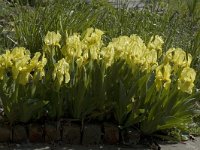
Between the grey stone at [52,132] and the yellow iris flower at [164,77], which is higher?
the yellow iris flower at [164,77]

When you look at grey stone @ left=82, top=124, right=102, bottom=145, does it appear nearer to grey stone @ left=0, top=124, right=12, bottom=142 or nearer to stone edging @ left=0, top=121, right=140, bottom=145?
stone edging @ left=0, top=121, right=140, bottom=145

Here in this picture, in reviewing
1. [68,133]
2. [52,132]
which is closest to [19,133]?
[52,132]

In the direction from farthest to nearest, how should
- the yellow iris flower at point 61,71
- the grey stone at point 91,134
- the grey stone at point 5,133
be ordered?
the grey stone at point 91,134
the grey stone at point 5,133
the yellow iris flower at point 61,71

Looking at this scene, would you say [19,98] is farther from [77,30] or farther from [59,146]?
[77,30]

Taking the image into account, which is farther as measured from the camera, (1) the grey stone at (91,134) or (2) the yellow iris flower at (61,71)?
(1) the grey stone at (91,134)

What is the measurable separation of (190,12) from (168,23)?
1.45 meters

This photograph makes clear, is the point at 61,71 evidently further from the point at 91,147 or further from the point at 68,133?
the point at 91,147

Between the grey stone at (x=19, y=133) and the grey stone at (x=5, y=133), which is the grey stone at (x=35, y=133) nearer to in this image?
the grey stone at (x=19, y=133)

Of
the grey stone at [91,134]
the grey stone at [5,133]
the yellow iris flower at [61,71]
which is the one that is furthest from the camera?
the grey stone at [91,134]

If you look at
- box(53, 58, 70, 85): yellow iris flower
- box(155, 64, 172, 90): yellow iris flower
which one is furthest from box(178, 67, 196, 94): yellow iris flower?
box(53, 58, 70, 85): yellow iris flower

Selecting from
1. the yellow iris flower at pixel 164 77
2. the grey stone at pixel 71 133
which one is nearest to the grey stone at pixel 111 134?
the grey stone at pixel 71 133

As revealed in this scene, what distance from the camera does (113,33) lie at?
206 inches

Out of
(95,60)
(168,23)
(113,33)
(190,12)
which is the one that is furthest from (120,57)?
(190,12)

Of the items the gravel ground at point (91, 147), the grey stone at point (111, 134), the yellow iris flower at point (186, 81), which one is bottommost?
the gravel ground at point (91, 147)
